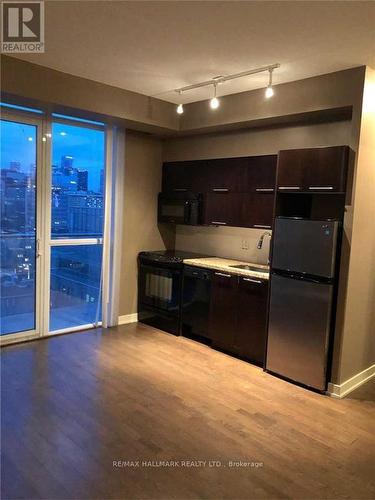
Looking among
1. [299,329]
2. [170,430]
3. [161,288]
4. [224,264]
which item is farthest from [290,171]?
[170,430]

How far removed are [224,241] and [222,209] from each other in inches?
20.2

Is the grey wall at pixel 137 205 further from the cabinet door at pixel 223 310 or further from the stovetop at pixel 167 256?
the cabinet door at pixel 223 310

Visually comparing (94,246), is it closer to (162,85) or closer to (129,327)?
(129,327)

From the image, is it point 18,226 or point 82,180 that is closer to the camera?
point 18,226

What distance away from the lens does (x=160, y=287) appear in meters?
5.08

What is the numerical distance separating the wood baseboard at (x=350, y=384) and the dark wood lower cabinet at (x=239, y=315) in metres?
0.75

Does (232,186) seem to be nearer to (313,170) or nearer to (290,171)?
(290,171)

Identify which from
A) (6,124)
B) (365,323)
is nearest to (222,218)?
(365,323)

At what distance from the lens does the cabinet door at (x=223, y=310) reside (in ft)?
14.1

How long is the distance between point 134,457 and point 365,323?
246 centimetres

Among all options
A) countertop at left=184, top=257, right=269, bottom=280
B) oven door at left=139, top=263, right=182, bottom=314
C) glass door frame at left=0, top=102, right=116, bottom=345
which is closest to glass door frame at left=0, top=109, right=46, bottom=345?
glass door frame at left=0, top=102, right=116, bottom=345

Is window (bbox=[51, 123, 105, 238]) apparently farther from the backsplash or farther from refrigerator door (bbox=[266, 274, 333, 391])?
refrigerator door (bbox=[266, 274, 333, 391])

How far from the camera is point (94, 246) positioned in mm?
5062

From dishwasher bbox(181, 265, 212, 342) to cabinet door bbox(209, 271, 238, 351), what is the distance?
94 mm
